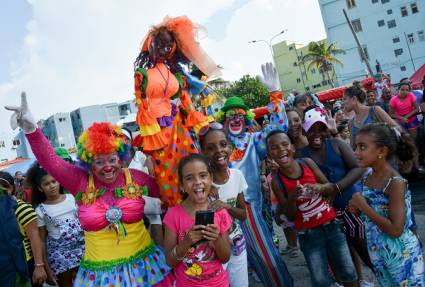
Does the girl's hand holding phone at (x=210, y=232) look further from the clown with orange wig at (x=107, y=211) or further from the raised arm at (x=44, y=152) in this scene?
the raised arm at (x=44, y=152)

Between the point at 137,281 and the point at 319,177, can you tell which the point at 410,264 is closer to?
the point at 319,177

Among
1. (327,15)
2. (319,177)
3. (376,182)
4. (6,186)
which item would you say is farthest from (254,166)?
(327,15)

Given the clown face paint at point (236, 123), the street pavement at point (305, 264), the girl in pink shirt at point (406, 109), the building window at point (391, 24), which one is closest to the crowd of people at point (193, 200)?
the clown face paint at point (236, 123)

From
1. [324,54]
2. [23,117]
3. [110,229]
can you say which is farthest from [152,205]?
[324,54]

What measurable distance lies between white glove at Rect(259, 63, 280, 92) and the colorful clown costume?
0.34 ft

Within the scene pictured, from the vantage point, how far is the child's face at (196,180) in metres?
2.36

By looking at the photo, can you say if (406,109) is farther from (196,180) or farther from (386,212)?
(196,180)

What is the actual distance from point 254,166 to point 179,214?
1299mm

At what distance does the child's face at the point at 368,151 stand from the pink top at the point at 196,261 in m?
1.03

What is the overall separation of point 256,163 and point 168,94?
1218 mm

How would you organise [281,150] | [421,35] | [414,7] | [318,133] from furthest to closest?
[414,7] < [421,35] < [318,133] < [281,150]

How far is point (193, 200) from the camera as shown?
243cm

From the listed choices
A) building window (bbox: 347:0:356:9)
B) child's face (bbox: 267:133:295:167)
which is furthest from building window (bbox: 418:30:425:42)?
child's face (bbox: 267:133:295:167)

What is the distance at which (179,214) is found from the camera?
236cm
